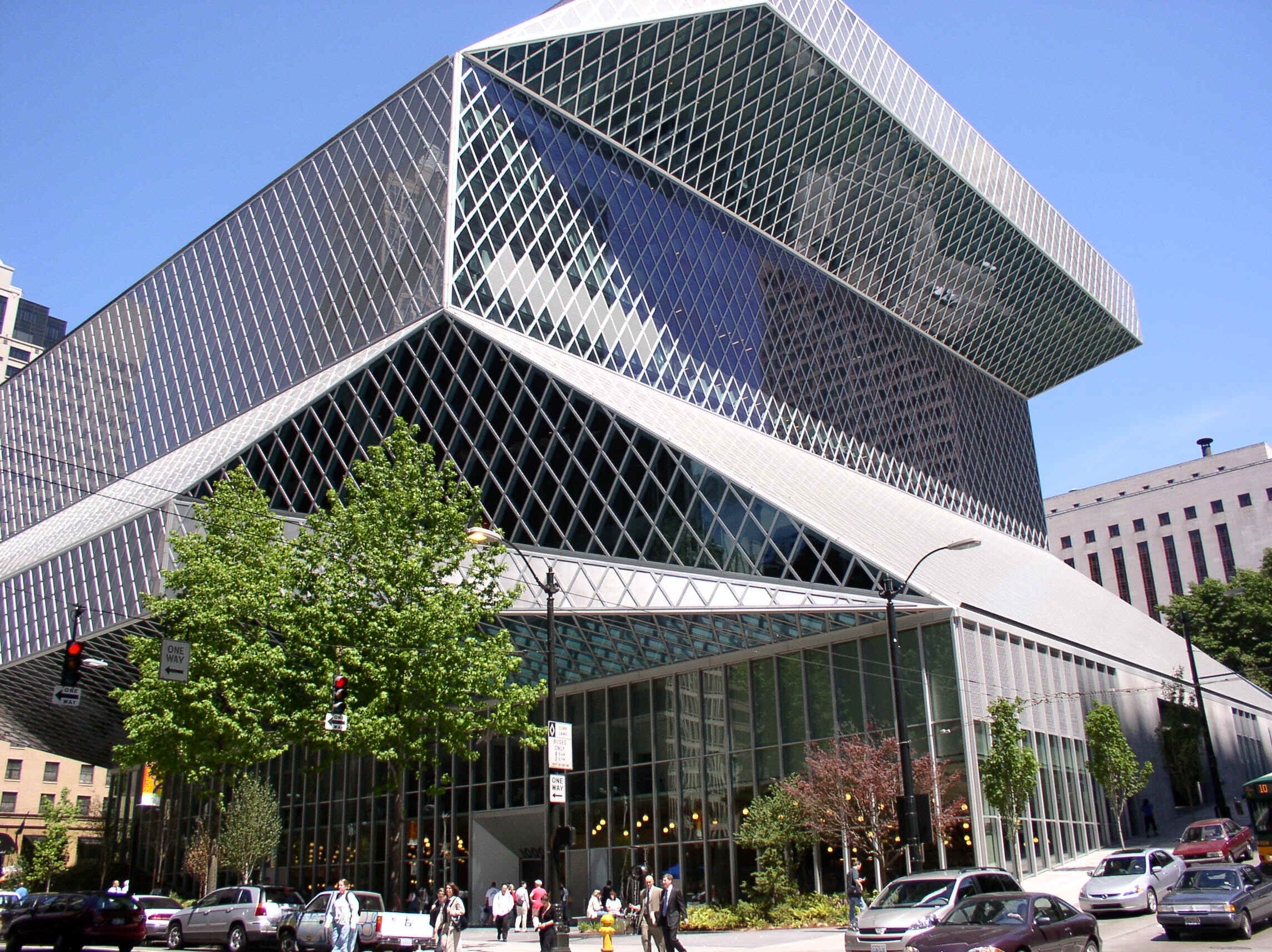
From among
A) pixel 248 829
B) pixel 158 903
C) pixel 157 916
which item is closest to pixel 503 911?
pixel 157 916

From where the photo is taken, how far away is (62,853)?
72625 millimetres

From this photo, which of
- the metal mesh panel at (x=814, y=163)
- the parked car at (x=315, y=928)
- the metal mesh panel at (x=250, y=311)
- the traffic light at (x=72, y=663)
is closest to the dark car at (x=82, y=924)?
the parked car at (x=315, y=928)

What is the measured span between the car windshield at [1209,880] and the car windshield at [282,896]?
20347 millimetres

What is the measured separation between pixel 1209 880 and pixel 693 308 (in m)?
36.0

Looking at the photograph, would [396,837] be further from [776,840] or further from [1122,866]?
[1122,866]

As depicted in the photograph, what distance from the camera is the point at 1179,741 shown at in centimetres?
4472

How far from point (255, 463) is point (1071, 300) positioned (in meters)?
59.1

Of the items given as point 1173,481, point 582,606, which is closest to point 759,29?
point 582,606

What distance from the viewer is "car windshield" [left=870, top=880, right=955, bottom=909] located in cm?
1920

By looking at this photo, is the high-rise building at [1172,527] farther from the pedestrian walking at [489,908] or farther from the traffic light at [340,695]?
the traffic light at [340,695]

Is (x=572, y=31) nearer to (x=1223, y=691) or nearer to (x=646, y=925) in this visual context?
(x=646, y=925)

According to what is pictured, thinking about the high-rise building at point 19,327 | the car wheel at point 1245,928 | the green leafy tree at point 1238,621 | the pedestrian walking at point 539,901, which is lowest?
the car wheel at point 1245,928

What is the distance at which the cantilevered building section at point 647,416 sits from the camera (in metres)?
34.7

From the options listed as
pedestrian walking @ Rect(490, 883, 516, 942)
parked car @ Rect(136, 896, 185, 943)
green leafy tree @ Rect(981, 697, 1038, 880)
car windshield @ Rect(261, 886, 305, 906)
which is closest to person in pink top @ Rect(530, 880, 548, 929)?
pedestrian walking @ Rect(490, 883, 516, 942)
